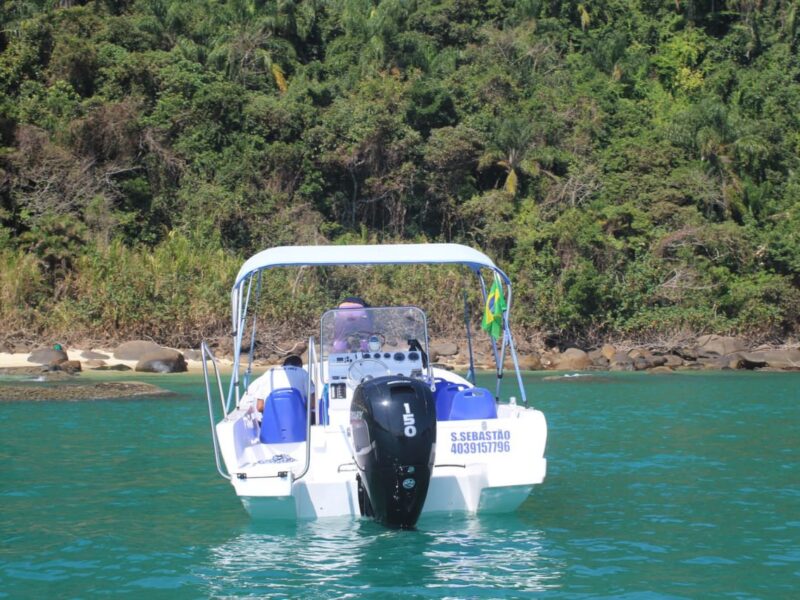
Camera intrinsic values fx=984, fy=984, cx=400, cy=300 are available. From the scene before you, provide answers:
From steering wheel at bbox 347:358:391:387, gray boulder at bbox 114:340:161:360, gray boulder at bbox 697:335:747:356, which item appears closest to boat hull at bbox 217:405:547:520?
steering wheel at bbox 347:358:391:387

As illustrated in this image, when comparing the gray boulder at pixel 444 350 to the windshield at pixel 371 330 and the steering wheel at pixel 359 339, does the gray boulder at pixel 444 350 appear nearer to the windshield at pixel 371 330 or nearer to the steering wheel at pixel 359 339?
the windshield at pixel 371 330

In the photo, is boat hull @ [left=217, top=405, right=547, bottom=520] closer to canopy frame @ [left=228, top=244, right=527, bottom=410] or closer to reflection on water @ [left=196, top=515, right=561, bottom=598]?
reflection on water @ [left=196, top=515, right=561, bottom=598]

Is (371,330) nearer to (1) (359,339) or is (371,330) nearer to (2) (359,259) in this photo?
(1) (359,339)

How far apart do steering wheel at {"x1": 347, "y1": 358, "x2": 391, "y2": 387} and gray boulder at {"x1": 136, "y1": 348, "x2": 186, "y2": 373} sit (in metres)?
16.8

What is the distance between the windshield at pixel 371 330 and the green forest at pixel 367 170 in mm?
19542

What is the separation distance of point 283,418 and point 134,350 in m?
18.1

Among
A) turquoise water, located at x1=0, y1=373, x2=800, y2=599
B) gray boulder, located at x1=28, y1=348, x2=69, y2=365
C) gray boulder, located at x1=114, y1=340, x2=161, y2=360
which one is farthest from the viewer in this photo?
gray boulder, located at x1=114, y1=340, x2=161, y2=360

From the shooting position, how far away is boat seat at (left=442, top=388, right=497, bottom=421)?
842 centimetres

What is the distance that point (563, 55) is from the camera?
41375 millimetres

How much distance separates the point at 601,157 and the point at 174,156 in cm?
1509

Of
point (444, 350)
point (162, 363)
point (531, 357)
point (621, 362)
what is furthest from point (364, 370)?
point (621, 362)

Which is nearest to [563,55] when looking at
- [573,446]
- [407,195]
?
[407,195]

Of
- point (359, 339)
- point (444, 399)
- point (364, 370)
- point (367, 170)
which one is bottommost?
point (444, 399)

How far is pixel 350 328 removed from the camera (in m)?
9.15
